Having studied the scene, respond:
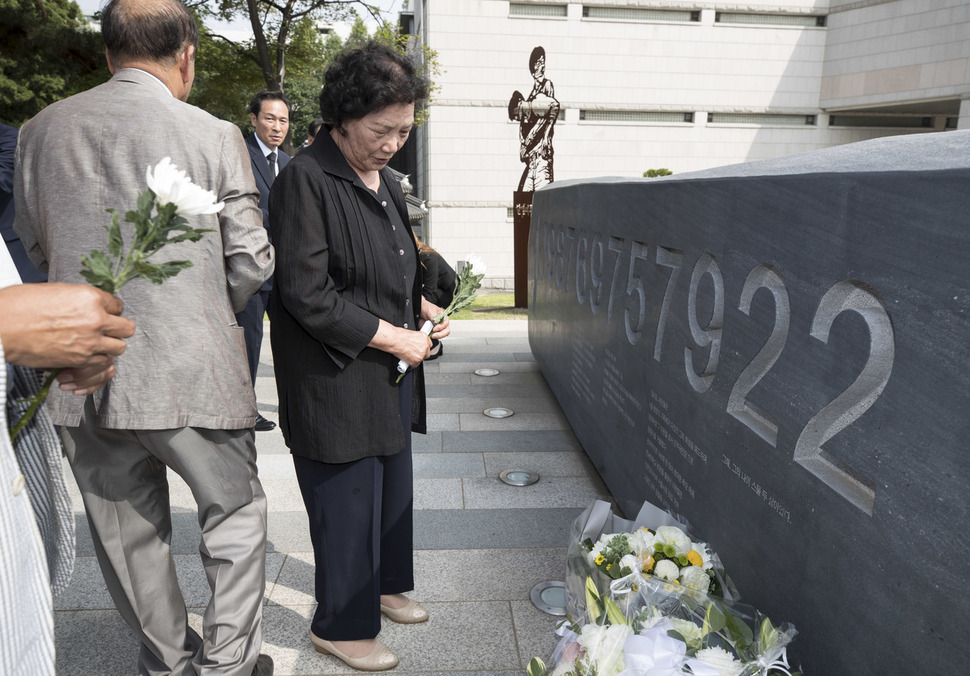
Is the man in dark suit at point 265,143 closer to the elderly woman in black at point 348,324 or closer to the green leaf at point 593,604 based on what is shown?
the elderly woman in black at point 348,324

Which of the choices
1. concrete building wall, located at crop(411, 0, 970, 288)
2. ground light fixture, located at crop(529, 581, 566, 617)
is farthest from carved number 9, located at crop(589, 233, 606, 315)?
concrete building wall, located at crop(411, 0, 970, 288)

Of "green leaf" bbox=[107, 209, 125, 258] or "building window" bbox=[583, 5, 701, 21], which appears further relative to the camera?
"building window" bbox=[583, 5, 701, 21]

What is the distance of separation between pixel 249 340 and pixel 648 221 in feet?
8.60

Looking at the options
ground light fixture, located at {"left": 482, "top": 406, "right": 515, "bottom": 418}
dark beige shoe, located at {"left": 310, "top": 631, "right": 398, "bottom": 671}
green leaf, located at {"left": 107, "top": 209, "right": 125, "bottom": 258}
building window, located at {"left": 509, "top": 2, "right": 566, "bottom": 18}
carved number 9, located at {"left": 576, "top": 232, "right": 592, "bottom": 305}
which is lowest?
ground light fixture, located at {"left": 482, "top": 406, "right": 515, "bottom": 418}

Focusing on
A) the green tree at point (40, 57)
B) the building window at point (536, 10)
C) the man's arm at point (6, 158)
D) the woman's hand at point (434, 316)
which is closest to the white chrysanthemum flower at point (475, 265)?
the woman's hand at point (434, 316)

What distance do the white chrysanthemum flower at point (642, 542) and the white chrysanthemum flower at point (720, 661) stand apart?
22.0 inches

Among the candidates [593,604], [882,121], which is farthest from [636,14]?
[593,604]

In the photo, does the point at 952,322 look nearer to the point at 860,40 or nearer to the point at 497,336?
the point at 497,336

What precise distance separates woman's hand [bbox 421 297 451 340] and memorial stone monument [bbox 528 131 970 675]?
92cm

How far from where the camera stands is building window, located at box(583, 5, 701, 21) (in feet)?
60.2

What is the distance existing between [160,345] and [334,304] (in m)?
0.50

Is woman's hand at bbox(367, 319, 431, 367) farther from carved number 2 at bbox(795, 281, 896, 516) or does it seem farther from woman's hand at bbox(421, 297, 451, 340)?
carved number 2 at bbox(795, 281, 896, 516)

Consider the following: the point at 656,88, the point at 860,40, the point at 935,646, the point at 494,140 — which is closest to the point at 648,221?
the point at 935,646

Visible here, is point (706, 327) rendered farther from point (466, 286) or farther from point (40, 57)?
point (40, 57)
